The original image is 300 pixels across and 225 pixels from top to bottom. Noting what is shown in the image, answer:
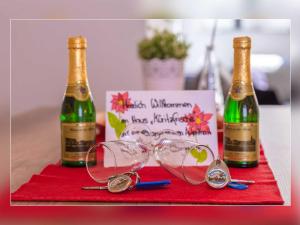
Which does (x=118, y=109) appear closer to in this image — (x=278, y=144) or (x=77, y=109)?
(x=77, y=109)

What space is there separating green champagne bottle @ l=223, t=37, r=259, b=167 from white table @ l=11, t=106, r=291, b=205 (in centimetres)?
5

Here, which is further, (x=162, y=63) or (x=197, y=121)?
(x=162, y=63)

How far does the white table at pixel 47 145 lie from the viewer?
30.2 inches

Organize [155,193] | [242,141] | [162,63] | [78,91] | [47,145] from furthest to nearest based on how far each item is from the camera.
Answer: [162,63] < [47,145] < [78,91] < [242,141] < [155,193]

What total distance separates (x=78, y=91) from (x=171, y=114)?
7.0 inches

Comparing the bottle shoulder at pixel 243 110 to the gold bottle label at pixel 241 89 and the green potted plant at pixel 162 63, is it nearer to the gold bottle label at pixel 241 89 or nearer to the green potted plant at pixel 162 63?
the gold bottle label at pixel 241 89

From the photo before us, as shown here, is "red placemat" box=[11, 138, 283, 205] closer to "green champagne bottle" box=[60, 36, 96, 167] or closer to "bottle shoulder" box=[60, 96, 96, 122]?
"green champagne bottle" box=[60, 36, 96, 167]

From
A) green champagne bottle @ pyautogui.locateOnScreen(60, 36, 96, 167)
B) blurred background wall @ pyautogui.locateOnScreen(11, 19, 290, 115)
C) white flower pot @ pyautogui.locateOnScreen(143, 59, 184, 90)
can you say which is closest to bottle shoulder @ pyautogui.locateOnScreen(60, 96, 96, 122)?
green champagne bottle @ pyautogui.locateOnScreen(60, 36, 96, 167)

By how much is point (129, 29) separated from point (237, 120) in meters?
1.90

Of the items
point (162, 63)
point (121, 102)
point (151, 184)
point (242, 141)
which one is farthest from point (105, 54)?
point (151, 184)

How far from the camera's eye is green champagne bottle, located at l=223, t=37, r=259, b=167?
2.68 feet

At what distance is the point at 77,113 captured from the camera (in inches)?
37.1

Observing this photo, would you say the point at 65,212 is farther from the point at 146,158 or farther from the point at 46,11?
the point at 46,11

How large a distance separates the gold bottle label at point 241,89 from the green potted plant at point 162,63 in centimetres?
64
